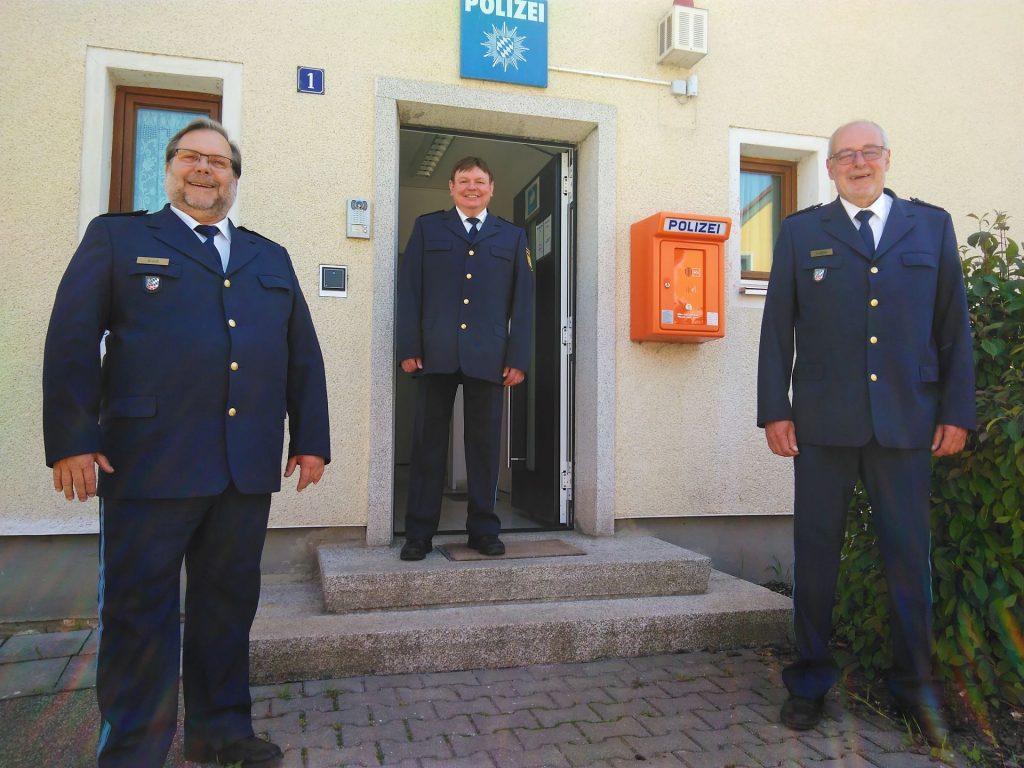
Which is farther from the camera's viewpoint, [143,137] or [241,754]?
[143,137]

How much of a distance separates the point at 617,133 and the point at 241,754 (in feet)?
12.9

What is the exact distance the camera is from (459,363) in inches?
151

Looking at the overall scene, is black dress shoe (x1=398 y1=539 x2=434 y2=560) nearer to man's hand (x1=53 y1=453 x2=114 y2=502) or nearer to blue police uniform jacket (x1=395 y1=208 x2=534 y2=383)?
blue police uniform jacket (x1=395 y1=208 x2=534 y2=383)

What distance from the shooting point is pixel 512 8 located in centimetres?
447

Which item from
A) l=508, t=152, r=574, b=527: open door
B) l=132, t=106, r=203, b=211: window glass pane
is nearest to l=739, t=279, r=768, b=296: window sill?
l=508, t=152, r=574, b=527: open door

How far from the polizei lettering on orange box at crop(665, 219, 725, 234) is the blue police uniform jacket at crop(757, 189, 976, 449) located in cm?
150

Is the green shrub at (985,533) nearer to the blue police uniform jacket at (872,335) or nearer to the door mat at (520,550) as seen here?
the blue police uniform jacket at (872,335)

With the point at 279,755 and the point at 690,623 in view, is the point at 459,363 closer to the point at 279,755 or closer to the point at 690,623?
the point at 690,623

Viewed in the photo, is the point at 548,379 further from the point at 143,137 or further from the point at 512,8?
the point at 143,137

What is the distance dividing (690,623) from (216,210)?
270 cm

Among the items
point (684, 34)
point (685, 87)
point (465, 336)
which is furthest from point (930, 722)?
point (684, 34)

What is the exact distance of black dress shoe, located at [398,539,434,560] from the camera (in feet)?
12.4

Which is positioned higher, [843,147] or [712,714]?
[843,147]

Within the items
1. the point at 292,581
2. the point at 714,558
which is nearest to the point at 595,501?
the point at 714,558
